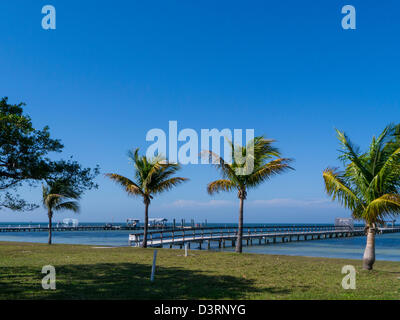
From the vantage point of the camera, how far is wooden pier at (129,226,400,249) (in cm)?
3678

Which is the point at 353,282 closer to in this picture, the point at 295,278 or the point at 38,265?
the point at 295,278

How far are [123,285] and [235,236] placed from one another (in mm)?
40781

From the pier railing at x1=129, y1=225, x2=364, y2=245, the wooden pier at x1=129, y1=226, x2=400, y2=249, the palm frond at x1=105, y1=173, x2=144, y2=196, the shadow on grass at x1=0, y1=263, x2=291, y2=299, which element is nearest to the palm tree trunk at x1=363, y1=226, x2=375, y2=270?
the shadow on grass at x1=0, y1=263, x2=291, y2=299

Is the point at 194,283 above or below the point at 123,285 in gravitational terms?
below

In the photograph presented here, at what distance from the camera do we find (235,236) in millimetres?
49312

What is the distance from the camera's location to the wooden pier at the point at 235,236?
36.8 meters

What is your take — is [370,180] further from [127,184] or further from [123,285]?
[127,184]

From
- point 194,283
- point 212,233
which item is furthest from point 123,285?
point 212,233

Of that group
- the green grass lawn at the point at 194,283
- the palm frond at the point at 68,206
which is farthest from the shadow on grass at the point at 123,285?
the palm frond at the point at 68,206
